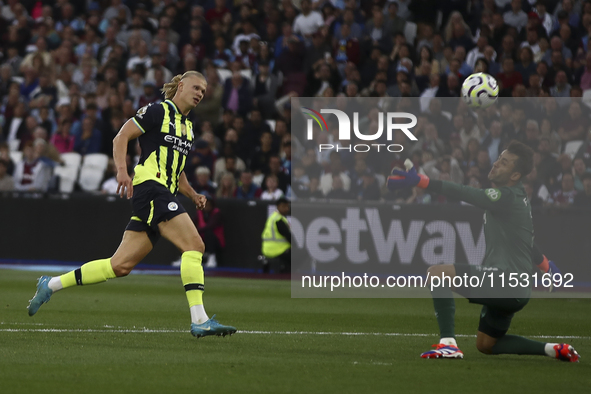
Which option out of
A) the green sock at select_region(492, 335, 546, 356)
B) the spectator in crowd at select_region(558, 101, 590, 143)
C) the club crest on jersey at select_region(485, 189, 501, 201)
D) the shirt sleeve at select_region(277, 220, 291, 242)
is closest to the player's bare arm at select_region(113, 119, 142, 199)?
the club crest on jersey at select_region(485, 189, 501, 201)

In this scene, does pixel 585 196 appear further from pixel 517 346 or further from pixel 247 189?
pixel 517 346

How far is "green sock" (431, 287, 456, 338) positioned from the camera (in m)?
7.21

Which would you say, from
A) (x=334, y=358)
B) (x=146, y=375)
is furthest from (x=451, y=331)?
(x=146, y=375)

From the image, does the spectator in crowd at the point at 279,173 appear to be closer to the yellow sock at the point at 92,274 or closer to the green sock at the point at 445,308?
the yellow sock at the point at 92,274

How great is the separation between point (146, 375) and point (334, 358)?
1.66m

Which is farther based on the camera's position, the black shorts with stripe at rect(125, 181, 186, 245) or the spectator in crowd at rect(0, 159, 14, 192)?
the spectator in crowd at rect(0, 159, 14, 192)

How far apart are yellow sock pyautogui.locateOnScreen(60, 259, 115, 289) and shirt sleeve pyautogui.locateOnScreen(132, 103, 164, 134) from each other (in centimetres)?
120

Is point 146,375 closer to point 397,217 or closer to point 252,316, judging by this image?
point 252,316

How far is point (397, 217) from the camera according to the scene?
16.9m

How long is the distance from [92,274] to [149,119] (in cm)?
144

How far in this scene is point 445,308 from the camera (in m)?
7.21

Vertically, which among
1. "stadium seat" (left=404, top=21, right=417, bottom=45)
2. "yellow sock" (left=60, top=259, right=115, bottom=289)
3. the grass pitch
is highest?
"stadium seat" (left=404, top=21, right=417, bottom=45)

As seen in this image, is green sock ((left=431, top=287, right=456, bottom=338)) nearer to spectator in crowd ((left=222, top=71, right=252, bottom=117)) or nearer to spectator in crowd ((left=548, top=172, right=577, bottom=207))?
spectator in crowd ((left=548, top=172, right=577, bottom=207))

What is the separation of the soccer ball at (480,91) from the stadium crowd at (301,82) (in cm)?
371
